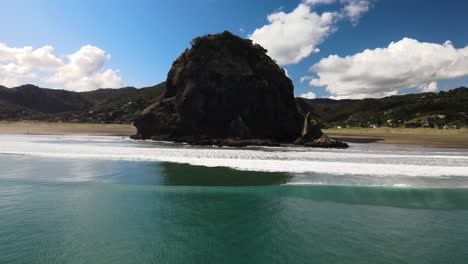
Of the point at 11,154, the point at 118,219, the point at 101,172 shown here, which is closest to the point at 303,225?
the point at 118,219

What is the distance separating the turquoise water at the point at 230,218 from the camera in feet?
29.4

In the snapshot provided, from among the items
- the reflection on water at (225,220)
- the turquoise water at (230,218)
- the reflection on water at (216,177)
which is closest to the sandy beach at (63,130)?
the reflection on water at (216,177)

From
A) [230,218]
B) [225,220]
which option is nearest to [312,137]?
[230,218]

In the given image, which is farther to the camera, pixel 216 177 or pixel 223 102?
pixel 223 102

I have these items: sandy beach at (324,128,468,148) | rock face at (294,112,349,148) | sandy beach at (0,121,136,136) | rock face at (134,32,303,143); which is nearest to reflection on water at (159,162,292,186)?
rock face at (294,112,349,148)

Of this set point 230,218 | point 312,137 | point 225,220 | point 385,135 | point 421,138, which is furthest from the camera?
point 385,135

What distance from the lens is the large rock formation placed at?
57438 mm

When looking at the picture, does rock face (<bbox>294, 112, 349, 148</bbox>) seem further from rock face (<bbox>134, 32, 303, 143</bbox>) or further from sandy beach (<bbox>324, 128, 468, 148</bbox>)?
sandy beach (<bbox>324, 128, 468, 148</bbox>)

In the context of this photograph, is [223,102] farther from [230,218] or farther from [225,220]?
[225,220]

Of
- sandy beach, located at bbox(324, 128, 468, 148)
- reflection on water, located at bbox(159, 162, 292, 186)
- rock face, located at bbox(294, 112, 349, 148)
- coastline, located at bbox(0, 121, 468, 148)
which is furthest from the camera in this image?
coastline, located at bbox(0, 121, 468, 148)

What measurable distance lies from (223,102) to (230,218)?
4711 centimetres

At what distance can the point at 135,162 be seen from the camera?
89.2 feet

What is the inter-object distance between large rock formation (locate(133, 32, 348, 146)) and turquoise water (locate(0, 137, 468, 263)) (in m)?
36.3

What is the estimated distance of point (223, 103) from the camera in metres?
58.3
